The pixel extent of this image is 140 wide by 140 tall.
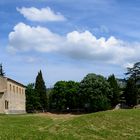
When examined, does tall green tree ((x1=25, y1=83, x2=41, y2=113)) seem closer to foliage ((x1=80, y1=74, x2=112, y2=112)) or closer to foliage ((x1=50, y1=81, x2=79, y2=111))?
foliage ((x1=50, y1=81, x2=79, y2=111))

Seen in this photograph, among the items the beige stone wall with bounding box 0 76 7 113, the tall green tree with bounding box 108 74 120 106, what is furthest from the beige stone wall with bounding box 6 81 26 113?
the tall green tree with bounding box 108 74 120 106

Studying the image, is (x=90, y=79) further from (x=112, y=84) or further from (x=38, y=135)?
(x=38, y=135)

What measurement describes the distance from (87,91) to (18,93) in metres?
16.4

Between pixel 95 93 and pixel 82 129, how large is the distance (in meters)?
65.0

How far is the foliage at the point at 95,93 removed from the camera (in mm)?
105062

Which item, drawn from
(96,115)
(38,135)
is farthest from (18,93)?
(38,135)

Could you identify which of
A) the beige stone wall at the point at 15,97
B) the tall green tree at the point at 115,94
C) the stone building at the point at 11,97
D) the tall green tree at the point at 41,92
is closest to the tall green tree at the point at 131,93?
the tall green tree at the point at 115,94

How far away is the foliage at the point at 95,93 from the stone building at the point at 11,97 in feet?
49.2

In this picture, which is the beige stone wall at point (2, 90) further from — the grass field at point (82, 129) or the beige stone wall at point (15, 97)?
the grass field at point (82, 129)

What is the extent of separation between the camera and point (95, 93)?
107 meters

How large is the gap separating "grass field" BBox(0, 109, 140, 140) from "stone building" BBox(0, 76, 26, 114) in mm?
40387

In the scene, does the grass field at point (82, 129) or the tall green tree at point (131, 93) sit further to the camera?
the tall green tree at point (131, 93)

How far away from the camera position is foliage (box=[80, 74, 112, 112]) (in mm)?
105062

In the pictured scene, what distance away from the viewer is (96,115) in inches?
1943
